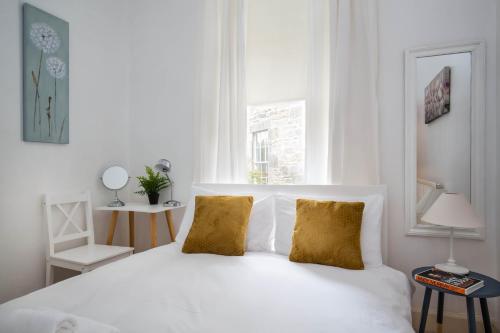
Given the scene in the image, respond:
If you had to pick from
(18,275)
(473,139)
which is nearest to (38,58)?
(18,275)

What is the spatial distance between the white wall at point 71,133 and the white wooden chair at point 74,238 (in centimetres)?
10

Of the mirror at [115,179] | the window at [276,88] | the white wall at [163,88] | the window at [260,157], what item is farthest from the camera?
the white wall at [163,88]

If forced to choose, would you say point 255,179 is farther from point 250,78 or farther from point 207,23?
point 207,23

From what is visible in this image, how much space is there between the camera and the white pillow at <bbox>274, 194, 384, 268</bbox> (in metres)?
1.75

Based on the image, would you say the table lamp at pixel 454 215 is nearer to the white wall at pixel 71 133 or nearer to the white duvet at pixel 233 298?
the white duvet at pixel 233 298

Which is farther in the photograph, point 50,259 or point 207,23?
point 207,23

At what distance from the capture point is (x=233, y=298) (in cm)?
122

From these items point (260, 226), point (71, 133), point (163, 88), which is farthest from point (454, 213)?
point (71, 133)

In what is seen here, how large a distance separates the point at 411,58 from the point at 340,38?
52 centimetres

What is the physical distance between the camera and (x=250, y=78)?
2.65m

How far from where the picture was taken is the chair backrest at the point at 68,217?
2250 millimetres

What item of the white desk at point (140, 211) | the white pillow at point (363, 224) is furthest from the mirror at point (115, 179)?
the white pillow at point (363, 224)

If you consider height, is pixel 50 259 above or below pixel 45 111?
below

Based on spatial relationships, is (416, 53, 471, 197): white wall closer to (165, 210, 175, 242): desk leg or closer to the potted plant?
(165, 210, 175, 242): desk leg
